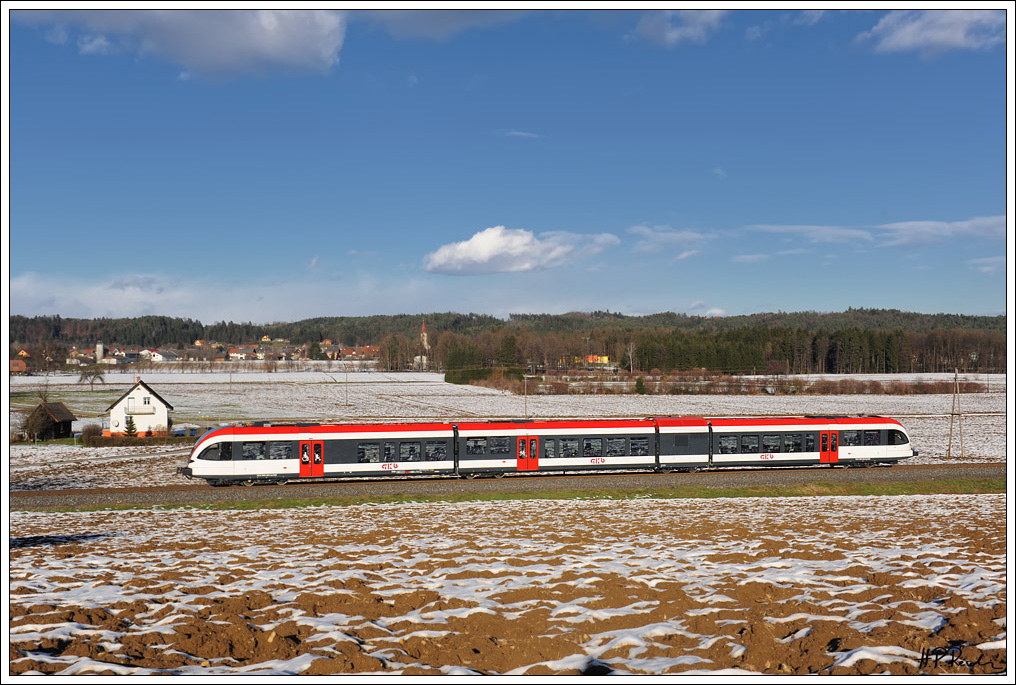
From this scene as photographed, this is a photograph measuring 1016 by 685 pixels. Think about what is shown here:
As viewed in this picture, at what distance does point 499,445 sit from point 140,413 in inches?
1495

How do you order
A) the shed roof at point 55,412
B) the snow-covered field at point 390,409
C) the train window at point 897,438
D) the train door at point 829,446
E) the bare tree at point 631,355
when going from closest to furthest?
1. the train door at point 829,446
2. the train window at point 897,438
3. the snow-covered field at point 390,409
4. the shed roof at point 55,412
5. the bare tree at point 631,355

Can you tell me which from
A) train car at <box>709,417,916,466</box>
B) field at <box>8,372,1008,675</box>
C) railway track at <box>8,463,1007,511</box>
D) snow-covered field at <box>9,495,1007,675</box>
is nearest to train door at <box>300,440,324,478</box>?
railway track at <box>8,463,1007,511</box>

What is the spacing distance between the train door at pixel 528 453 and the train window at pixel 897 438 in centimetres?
2103

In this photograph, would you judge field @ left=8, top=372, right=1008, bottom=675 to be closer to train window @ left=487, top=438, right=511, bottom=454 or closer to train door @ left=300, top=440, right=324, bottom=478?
train door @ left=300, top=440, right=324, bottom=478

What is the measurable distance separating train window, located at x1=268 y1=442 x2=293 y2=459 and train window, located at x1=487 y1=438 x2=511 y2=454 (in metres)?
10.6

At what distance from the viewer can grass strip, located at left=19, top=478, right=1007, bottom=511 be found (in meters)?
29.9

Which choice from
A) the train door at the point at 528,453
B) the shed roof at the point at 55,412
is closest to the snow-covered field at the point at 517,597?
the train door at the point at 528,453

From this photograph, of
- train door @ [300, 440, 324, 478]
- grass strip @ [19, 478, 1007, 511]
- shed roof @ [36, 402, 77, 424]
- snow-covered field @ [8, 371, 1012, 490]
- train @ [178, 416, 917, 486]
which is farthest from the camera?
shed roof @ [36, 402, 77, 424]

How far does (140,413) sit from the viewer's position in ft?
191

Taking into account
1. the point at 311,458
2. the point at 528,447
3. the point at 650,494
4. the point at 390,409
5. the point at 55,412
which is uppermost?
the point at 528,447

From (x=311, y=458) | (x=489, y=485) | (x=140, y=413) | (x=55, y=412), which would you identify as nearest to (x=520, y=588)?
(x=489, y=485)

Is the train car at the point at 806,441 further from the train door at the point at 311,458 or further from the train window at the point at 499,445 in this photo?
the train door at the point at 311,458

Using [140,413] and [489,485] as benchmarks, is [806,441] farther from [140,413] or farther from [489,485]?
[140,413]

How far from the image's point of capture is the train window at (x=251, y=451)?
34.9 metres
